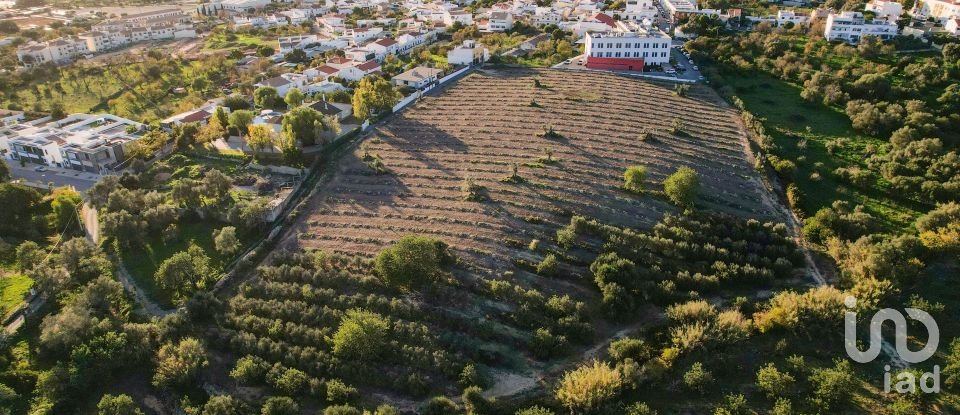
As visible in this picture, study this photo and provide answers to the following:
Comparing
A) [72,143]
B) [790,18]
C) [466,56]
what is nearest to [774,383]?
[72,143]

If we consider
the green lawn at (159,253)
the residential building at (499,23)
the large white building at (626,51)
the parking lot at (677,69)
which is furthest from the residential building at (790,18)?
the green lawn at (159,253)

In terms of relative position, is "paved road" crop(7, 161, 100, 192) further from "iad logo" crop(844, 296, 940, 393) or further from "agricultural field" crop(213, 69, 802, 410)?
"iad logo" crop(844, 296, 940, 393)

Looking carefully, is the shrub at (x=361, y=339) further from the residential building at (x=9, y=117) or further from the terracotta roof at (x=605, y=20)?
the terracotta roof at (x=605, y=20)

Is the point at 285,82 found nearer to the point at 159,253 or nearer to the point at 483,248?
the point at 159,253

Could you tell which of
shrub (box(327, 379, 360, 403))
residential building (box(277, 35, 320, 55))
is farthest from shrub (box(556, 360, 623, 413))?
residential building (box(277, 35, 320, 55))

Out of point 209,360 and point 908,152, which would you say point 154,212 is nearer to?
point 209,360
